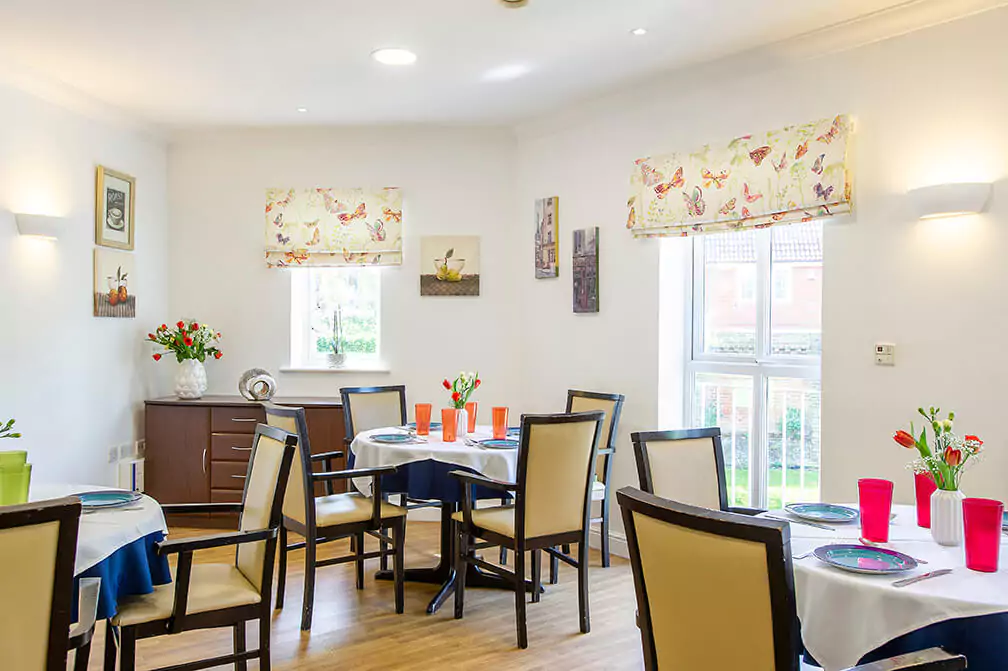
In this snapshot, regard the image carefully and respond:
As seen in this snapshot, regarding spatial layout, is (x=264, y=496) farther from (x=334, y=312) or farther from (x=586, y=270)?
(x=334, y=312)

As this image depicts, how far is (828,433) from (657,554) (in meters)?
2.32

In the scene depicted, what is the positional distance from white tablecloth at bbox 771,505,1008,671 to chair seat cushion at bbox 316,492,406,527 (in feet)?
7.31

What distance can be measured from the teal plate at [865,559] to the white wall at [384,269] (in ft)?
12.2

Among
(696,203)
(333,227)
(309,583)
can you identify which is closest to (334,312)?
(333,227)

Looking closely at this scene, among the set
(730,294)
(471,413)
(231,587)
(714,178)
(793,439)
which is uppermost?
(714,178)

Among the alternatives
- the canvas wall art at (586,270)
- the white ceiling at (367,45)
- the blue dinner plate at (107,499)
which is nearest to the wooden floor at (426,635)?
the blue dinner plate at (107,499)

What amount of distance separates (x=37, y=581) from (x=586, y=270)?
377 cm

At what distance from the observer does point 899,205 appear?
351 cm

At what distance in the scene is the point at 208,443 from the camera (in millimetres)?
5340

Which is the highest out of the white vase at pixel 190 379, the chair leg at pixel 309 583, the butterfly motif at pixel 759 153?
the butterfly motif at pixel 759 153

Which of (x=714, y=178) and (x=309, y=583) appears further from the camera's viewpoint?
(x=714, y=178)

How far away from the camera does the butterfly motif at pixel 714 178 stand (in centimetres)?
421

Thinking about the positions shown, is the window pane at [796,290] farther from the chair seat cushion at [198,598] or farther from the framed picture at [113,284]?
the framed picture at [113,284]

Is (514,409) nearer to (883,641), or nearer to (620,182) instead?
(620,182)
